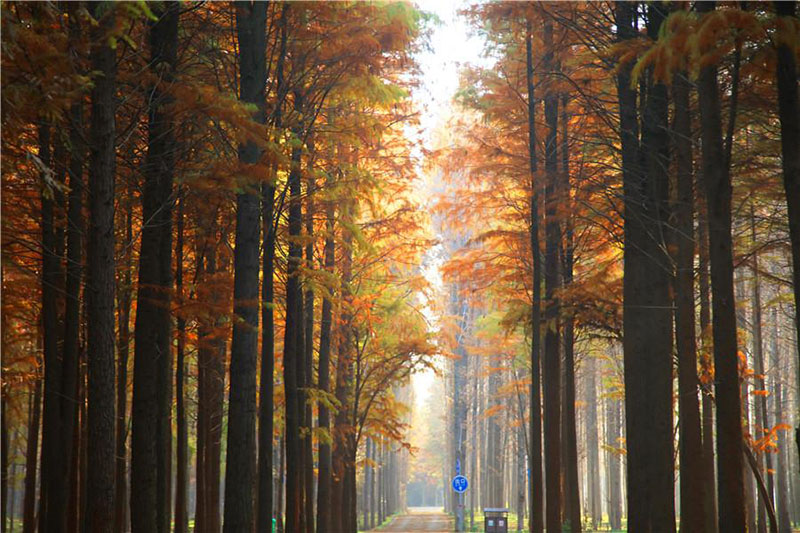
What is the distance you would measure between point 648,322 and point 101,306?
24.8 ft

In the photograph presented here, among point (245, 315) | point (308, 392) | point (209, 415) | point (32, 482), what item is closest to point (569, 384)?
point (308, 392)

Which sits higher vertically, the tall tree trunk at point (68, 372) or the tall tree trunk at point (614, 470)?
the tall tree trunk at point (68, 372)

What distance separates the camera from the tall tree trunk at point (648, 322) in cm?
1242

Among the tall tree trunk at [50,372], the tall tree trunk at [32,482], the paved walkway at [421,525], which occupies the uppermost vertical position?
the tall tree trunk at [50,372]

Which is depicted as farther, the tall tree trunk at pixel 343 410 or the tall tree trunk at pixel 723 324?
the tall tree trunk at pixel 343 410

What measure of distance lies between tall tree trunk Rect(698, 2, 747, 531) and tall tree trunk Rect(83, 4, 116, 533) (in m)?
6.86

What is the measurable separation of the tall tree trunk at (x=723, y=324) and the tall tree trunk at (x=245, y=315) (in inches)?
235

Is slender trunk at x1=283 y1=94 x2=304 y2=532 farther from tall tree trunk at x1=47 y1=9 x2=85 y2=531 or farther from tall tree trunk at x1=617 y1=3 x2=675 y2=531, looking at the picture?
tall tree trunk at x1=617 y1=3 x2=675 y2=531

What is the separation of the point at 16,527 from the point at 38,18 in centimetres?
4765

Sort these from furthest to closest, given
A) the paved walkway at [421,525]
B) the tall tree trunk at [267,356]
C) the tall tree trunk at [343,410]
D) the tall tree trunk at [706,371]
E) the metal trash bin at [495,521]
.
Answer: the paved walkway at [421,525]
the metal trash bin at [495,521]
the tall tree trunk at [343,410]
the tall tree trunk at [706,371]
the tall tree trunk at [267,356]

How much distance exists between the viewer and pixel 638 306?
41.8 feet

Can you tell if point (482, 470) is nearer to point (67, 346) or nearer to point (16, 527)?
point (16, 527)

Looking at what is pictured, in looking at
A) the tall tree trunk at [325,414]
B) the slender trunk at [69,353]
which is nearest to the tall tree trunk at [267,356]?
the slender trunk at [69,353]

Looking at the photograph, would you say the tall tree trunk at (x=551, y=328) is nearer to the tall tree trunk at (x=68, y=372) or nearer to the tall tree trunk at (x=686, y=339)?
the tall tree trunk at (x=686, y=339)
